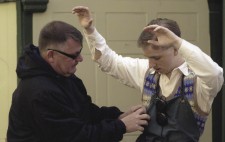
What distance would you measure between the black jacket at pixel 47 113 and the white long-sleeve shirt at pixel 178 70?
0.32m

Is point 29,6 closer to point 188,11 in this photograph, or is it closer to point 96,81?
point 96,81

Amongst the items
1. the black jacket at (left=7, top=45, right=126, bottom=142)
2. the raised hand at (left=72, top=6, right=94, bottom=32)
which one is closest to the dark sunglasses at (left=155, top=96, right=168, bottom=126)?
the black jacket at (left=7, top=45, right=126, bottom=142)

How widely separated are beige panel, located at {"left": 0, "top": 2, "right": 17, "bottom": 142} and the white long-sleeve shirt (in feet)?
8.87

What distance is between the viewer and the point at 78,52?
2.87 metres

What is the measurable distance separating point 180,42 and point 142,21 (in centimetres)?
319

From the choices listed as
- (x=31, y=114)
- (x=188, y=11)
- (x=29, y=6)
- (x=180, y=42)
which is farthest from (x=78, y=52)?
(x=188, y=11)

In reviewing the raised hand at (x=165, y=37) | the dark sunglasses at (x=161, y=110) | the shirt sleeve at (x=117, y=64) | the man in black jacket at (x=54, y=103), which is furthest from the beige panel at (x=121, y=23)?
the raised hand at (x=165, y=37)

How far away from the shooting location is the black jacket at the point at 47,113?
2.68 m

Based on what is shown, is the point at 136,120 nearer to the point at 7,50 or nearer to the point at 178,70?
the point at 178,70

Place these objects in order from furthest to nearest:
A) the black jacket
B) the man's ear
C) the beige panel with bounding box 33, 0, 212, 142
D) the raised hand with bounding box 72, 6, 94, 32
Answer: the beige panel with bounding box 33, 0, 212, 142 < the raised hand with bounding box 72, 6, 94, 32 < the man's ear < the black jacket

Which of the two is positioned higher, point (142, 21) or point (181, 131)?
point (142, 21)

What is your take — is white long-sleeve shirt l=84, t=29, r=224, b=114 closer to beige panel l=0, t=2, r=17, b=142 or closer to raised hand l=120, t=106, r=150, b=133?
raised hand l=120, t=106, r=150, b=133

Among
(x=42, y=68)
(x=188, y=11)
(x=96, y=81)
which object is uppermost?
(x=188, y=11)

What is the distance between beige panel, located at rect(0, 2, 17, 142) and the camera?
18.5 ft
